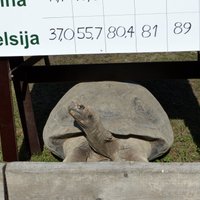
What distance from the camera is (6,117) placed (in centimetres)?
391

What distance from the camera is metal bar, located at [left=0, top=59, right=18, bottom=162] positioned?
385cm

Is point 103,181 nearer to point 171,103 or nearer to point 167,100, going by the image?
point 171,103

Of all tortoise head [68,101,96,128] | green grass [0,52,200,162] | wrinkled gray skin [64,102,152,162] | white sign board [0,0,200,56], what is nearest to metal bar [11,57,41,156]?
green grass [0,52,200,162]

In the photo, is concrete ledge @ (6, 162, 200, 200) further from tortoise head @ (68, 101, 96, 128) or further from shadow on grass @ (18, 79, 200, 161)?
shadow on grass @ (18, 79, 200, 161)

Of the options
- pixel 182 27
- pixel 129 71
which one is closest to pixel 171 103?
pixel 129 71

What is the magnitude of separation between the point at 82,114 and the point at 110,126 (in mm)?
379

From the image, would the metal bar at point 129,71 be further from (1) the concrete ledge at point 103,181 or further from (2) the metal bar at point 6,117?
(1) the concrete ledge at point 103,181

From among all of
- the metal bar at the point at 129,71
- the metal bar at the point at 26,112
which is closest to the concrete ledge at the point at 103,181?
the metal bar at the point at 129,71

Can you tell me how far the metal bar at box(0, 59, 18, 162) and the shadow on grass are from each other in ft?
3.61

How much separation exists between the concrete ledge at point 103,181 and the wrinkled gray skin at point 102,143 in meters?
0.36

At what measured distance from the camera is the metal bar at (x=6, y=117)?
12.6 feet

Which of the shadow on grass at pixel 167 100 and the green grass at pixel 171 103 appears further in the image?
the shadow on grass at pixel 167 100

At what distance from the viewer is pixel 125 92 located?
4047mm

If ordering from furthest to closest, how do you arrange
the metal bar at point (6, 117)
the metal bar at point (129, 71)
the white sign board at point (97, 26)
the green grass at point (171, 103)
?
the green grass at point (171, 103), the metal bar at point (129, 71), the metal bar at point (6, 117), the white sign board at point (97, 26)
